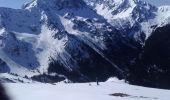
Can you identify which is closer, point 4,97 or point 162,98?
point 4,97

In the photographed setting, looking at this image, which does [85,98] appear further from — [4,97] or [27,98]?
[4,97]

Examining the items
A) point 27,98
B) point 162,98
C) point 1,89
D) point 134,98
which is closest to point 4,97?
point 1,89

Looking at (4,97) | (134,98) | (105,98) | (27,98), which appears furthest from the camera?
(134,98)

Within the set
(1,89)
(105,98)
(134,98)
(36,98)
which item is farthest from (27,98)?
(1,89)

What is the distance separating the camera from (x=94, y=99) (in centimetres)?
3391

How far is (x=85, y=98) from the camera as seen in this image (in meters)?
34.1

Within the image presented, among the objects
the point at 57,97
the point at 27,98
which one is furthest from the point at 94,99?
the point at 27,98

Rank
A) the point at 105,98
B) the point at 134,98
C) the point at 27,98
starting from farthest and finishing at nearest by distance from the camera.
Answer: the point at 134,98 < the point at 105,98 < the point at 27,98

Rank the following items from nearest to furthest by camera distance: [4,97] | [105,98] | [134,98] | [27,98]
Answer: [4,97]
[27,98]
[105,98]
[134,98]

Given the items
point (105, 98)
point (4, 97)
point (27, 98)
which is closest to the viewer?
point (4, 97)

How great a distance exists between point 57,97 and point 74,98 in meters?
1.59

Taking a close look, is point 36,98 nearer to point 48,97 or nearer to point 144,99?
point 48,97

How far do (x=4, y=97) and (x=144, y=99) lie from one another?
67.7ft

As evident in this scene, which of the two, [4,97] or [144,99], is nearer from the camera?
[4,97]
